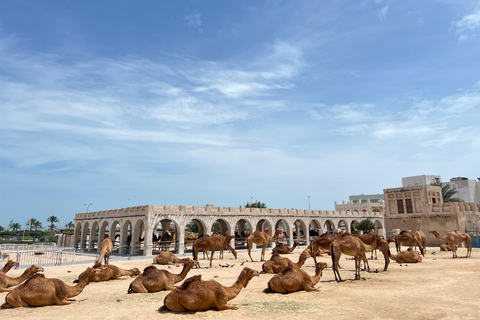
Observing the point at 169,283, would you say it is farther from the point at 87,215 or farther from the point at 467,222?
the point at 467,222

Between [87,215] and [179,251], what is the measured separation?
17.1m

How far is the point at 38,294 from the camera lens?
28.6 feet

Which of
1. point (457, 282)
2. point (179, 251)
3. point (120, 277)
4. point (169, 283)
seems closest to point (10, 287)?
point (120, 277)

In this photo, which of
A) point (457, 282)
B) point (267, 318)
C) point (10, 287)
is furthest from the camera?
point (457, 282)

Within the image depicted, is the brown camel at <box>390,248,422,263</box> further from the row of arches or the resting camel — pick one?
the row of arches

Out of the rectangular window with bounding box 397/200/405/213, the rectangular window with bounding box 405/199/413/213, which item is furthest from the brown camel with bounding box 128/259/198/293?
the rectangular window with bounding box 397/200/405/213

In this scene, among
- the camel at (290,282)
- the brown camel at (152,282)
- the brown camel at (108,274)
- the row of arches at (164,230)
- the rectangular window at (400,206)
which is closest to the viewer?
the camel at (290,282)

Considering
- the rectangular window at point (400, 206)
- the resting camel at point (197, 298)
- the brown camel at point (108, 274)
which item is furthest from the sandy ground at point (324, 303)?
the rectangular window at point (400, 206)

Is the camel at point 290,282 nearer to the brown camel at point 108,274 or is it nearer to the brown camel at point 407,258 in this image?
the brown camel at point 108,274

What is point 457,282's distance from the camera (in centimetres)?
1200

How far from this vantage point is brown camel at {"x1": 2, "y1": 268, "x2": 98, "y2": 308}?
869 centimetres

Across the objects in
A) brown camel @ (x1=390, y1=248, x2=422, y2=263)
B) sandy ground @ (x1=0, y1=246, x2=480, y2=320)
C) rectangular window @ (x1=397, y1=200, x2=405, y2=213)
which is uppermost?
rectangular window @ (x1=397, y1=200, x2=405, y2=213)

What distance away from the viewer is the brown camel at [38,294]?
869 cm

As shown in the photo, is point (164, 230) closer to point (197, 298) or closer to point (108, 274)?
point (108, 274)
